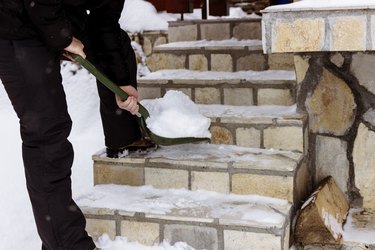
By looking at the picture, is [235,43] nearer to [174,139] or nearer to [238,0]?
[174,139]

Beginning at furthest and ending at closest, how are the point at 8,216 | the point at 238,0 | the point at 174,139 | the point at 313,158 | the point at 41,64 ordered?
1. the point at 238,0
2. the point at 8,216
3. the point at 313,158
4. the point at 174,139
5. the point at 41,64

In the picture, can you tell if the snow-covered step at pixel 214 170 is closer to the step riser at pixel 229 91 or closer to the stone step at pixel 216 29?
the step riser at pixel 229 91

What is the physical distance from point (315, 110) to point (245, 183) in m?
0.60

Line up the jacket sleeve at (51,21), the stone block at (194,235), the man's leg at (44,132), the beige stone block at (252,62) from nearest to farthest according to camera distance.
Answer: the jacket sleeve at (51,21), the man's leg at (44,132), the stone block at (194,235), the beige stone block at (252,62)

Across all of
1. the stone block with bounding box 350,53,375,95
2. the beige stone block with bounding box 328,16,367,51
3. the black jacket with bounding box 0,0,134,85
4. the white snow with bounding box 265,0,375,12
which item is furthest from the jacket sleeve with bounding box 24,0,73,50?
the stone block with bounding box 350,53,375,95

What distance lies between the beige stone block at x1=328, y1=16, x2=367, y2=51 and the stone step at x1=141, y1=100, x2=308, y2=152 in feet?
2.35

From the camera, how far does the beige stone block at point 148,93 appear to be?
10.8ft

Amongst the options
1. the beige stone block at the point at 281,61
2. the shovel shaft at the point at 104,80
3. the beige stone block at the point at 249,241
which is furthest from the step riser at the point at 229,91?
the beige stone block at the point at 249,241

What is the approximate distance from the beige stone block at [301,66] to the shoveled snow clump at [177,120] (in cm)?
55

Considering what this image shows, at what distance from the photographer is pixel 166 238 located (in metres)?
2.41

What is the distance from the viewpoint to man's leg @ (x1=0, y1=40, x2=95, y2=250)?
6.70 feet

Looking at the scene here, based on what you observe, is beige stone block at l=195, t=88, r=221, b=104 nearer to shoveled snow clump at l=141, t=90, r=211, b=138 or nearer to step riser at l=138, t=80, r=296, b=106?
step riser at l=138, t=80, r=296, b=106

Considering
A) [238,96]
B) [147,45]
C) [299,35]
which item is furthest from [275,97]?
[147,45]

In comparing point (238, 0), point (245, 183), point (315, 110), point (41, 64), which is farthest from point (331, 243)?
point (238, 0)
